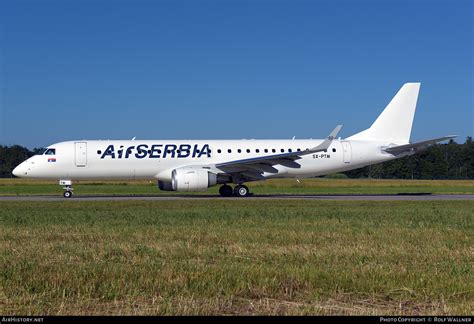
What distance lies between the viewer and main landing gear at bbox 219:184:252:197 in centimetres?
3612

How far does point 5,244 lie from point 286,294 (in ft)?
21.0

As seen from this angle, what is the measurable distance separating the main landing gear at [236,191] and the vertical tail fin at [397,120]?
7.25m

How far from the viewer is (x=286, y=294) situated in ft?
26.0

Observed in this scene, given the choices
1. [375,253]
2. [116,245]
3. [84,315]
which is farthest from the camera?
[116,245]

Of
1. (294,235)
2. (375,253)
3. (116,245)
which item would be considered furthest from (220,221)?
(375,253)

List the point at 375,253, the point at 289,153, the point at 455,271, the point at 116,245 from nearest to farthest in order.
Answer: the point at 455,271, the point at 375,253, the point at 116,245, the point at 289,153

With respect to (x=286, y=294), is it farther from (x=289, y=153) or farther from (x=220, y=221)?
(x=289, y=153)

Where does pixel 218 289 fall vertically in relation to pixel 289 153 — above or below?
below

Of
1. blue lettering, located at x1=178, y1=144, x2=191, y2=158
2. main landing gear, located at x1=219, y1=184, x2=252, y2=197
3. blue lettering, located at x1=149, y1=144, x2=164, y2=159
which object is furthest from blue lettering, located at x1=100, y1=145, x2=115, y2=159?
main landing gear, located at x1=219, y1=184, x2=252, y2=197

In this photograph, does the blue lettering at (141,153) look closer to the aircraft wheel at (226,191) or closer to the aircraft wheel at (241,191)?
the aircraft wheel at (226,191)

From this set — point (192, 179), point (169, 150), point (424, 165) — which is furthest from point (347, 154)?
point (424, 165)

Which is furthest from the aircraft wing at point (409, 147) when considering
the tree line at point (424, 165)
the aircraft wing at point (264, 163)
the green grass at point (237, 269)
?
the tree line at point (424, 165)

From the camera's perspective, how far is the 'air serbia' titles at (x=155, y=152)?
35625mm

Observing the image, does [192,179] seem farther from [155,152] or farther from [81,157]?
[81,157]
